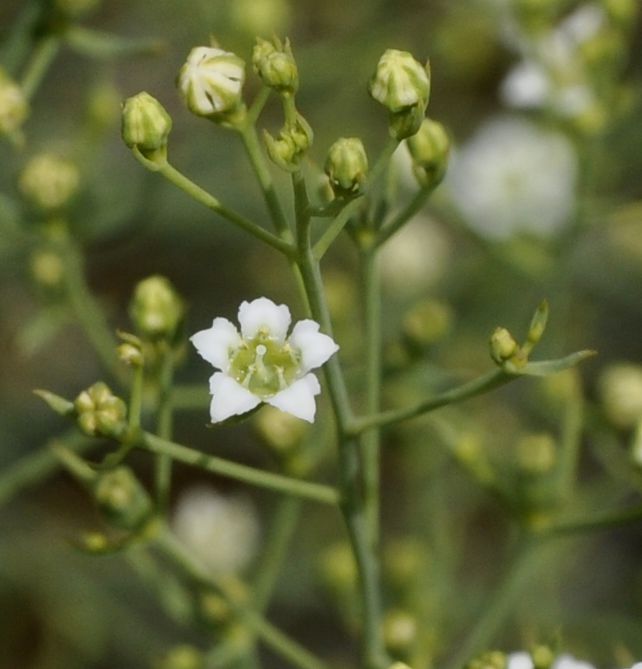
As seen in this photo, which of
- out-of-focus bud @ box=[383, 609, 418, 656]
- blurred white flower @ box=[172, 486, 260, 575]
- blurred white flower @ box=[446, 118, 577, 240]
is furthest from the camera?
blurred white flower @ box=[446, 118, 577, 240]

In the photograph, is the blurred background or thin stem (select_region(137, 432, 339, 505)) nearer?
thin stem (select_region(137, 432, 339, 505))

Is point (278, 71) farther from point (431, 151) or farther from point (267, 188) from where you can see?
point (431, 151)

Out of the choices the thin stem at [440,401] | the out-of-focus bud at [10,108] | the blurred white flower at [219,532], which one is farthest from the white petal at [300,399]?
the blurred white flower at [219,532]

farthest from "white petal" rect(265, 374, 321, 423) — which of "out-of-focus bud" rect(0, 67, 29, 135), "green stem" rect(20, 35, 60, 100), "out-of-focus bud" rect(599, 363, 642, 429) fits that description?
"out-of-focus bud" rect(599, 363, 642, 429)

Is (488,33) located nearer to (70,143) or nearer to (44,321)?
(70,143)

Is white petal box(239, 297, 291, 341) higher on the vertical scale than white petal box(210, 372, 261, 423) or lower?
higher

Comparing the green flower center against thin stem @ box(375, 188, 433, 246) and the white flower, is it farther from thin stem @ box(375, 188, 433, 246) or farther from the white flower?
thin stem @ box(375, 188, 433, 246)

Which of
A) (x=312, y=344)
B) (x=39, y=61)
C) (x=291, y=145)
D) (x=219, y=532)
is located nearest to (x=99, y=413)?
(x=312, y=344)
